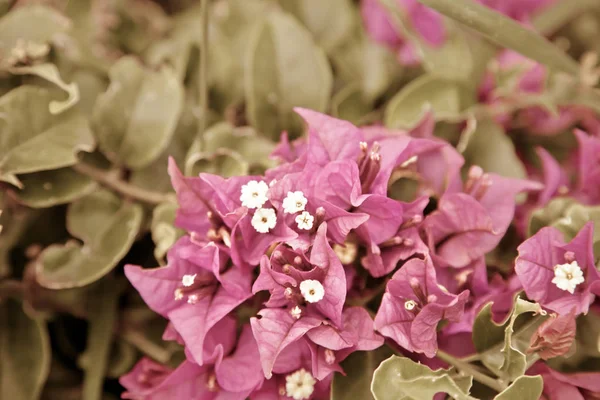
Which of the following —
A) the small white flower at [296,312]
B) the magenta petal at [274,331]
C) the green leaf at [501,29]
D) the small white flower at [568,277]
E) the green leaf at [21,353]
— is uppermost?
the green leaf at [501,29]

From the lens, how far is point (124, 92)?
661 mm

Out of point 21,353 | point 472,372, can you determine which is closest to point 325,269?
point 472,372

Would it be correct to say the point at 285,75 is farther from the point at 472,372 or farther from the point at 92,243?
the point at 472,372

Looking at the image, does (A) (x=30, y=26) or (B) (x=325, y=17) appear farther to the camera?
(B) (x=325, y=17)

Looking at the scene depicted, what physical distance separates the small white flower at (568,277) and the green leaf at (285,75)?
328 millimetres

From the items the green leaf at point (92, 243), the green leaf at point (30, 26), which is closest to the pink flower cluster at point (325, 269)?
the green leaf at point (92, 243)

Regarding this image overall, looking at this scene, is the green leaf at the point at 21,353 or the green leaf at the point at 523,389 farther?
the green leaf at the point at 21,353

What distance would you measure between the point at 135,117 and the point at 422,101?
0.33 m

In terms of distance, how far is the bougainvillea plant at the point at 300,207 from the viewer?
0.47 meters

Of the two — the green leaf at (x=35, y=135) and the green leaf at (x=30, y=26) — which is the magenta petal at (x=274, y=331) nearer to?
the green leaf at (x=35, y=135)

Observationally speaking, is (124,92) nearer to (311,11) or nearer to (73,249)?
(73,249)

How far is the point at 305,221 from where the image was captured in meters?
0.46

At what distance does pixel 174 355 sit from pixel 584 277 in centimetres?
40

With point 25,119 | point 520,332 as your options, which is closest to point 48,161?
point 25,119
